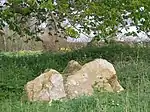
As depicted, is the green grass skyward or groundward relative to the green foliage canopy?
groundward

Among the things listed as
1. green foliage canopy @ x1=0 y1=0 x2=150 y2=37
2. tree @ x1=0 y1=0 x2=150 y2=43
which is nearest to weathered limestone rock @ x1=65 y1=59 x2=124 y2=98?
tree @ x1=0 y1=0 x2=150 y2=43

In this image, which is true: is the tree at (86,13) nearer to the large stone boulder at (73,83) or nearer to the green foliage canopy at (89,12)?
the green foliage canopy at (89,12)

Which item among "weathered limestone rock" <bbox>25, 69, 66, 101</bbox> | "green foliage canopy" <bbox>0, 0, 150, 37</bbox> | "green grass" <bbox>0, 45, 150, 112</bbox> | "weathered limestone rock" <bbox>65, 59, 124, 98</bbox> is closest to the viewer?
"green grass" <bbox>0, 45, 150, 112</bbox>

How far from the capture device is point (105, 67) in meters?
10.7

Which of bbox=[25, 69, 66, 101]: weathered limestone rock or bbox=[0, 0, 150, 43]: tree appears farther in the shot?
bbox=[0, 0, 150, 43]: tree

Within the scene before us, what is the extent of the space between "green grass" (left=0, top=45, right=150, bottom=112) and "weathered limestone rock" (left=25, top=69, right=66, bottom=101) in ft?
0.87

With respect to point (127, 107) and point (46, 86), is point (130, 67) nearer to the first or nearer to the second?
point (46, 86)

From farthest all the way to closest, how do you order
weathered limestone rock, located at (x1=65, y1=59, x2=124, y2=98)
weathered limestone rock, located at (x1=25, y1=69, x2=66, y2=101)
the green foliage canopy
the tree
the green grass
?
the green foliage canopy
the tree
weathered limestone rock, located at (x1=65, y1=59, x2=124, y2=98)
weathered limestone rock, located at (x1=25, y1=69, x2=66, y2=101)
the green grass

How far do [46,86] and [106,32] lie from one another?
2595 mm

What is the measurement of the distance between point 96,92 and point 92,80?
0.64 meters

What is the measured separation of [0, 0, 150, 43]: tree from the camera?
10.2m

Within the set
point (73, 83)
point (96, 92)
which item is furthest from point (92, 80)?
point (96, 92)

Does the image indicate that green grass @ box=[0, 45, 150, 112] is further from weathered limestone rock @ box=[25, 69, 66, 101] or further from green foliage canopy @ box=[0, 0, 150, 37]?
green foliage canopy @ box=[0, 0, 150, 37]

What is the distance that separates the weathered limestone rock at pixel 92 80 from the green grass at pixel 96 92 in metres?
0.34
